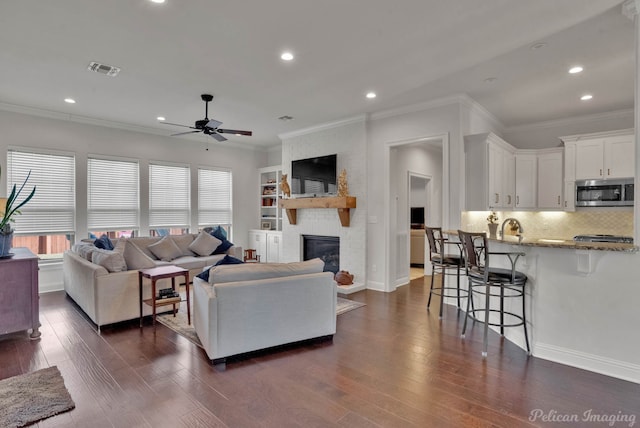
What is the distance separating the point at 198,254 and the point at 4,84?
381 centimetres

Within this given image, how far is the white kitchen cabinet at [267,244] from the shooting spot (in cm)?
802

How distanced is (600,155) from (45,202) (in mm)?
9407

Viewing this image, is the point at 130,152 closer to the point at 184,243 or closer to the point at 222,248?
the point at 184,243

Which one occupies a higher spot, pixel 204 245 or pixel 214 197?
pixel 214 197

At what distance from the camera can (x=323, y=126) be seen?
6617 mm

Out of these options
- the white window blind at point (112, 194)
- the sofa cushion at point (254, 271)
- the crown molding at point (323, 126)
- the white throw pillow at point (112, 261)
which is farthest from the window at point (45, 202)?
the sofa cushion at point (254, 271)

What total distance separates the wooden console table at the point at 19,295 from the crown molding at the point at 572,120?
794 centimetres

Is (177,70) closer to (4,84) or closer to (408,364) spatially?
(4,84)

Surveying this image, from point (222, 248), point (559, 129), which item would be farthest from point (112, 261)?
point (559, 129)

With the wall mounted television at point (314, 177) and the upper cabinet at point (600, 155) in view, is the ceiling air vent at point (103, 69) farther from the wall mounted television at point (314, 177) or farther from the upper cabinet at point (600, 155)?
the upper cabinet at point (600, 155)

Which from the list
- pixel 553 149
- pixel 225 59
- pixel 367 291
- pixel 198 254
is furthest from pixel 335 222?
pixel 553 149

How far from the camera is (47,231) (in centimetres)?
587

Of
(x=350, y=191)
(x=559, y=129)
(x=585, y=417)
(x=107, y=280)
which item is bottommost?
(x=585, y=417)

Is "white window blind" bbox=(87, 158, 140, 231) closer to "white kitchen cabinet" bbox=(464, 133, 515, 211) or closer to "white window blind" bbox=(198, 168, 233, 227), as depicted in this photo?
"white window blind" bbox=(198, 168, 233, 227)
